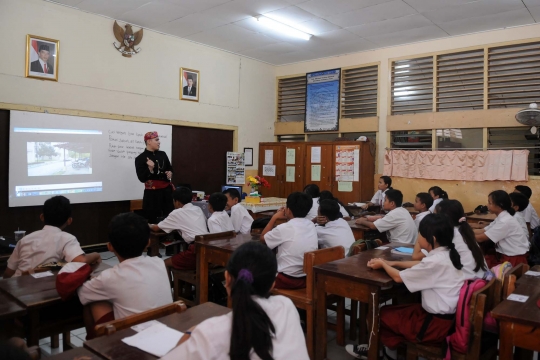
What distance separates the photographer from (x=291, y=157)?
26.6ft

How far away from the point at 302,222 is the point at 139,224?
4.57 feet

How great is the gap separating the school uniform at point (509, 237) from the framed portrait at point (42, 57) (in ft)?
18.1

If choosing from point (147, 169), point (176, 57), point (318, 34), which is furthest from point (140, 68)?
point (318, 34)

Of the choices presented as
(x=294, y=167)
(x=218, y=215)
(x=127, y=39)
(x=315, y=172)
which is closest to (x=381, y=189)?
(x=315, y=172)

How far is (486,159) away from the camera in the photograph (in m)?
6.28

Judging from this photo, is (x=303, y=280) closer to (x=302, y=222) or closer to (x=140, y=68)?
(x=302, y=222)

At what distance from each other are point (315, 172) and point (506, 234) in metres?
4.24

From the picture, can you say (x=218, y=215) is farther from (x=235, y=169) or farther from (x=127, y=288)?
(x=235, y=169)

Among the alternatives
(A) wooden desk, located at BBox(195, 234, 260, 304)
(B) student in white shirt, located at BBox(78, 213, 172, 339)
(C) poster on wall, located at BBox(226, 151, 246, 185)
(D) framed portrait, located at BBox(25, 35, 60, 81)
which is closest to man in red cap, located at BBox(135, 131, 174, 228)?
(D) framed portrait, located at BBox(25, 35, 60, 81)

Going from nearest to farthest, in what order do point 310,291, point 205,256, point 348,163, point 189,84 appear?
point 310,291 < point 205,256 < point 189,84 < point 348,163

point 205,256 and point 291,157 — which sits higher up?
point 291,157

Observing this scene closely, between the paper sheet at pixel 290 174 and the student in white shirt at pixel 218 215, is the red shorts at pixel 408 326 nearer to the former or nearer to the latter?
the student in white shirt at pixel 218 215

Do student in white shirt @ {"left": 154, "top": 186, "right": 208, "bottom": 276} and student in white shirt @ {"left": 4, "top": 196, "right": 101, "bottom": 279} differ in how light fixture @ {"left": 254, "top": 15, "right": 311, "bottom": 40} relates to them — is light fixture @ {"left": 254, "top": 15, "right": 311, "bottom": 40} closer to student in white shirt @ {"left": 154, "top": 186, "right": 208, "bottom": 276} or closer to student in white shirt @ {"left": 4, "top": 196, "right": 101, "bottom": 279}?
student in white shirt @ {"left": 154, "top": 186, "right": 208, "bottom": 276}

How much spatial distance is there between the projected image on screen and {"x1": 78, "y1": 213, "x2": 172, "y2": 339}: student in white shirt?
405cm
